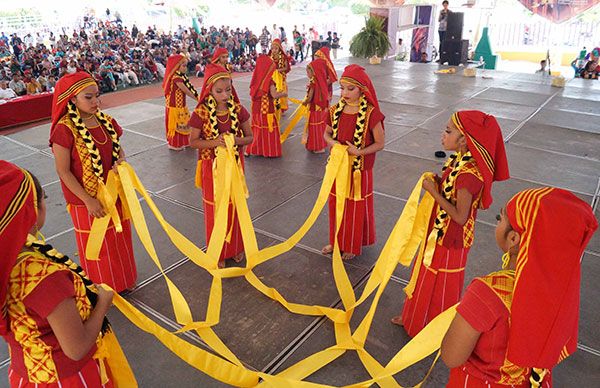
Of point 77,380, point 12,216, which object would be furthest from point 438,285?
point 12,216

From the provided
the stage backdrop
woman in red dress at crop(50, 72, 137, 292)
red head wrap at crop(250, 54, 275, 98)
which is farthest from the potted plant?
woman in red dress at crop(50, 72, 137, 292)

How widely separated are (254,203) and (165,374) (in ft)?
9.36

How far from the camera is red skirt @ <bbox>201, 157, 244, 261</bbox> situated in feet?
13.2

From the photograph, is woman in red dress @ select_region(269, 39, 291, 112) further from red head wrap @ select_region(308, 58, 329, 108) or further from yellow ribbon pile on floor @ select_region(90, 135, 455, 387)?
yellow ribbon pile on floor @ select_region(90, 135, 455, 387)

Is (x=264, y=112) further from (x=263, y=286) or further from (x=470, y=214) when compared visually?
(x=470, y=214)

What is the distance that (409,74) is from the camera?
14.2m

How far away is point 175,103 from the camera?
23.6 feet

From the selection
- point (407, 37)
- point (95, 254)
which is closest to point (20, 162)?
point (95, 254)

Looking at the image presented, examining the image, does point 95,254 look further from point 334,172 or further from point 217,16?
point 217,16

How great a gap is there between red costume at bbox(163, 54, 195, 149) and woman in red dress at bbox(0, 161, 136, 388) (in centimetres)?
544

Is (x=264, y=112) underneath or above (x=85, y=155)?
above

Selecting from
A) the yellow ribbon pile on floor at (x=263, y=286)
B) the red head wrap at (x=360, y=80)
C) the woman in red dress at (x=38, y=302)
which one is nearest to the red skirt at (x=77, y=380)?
the woman in red dress at (x=38, y=302)

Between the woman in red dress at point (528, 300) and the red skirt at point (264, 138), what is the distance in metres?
5.52

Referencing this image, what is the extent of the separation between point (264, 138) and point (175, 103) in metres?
1.56
